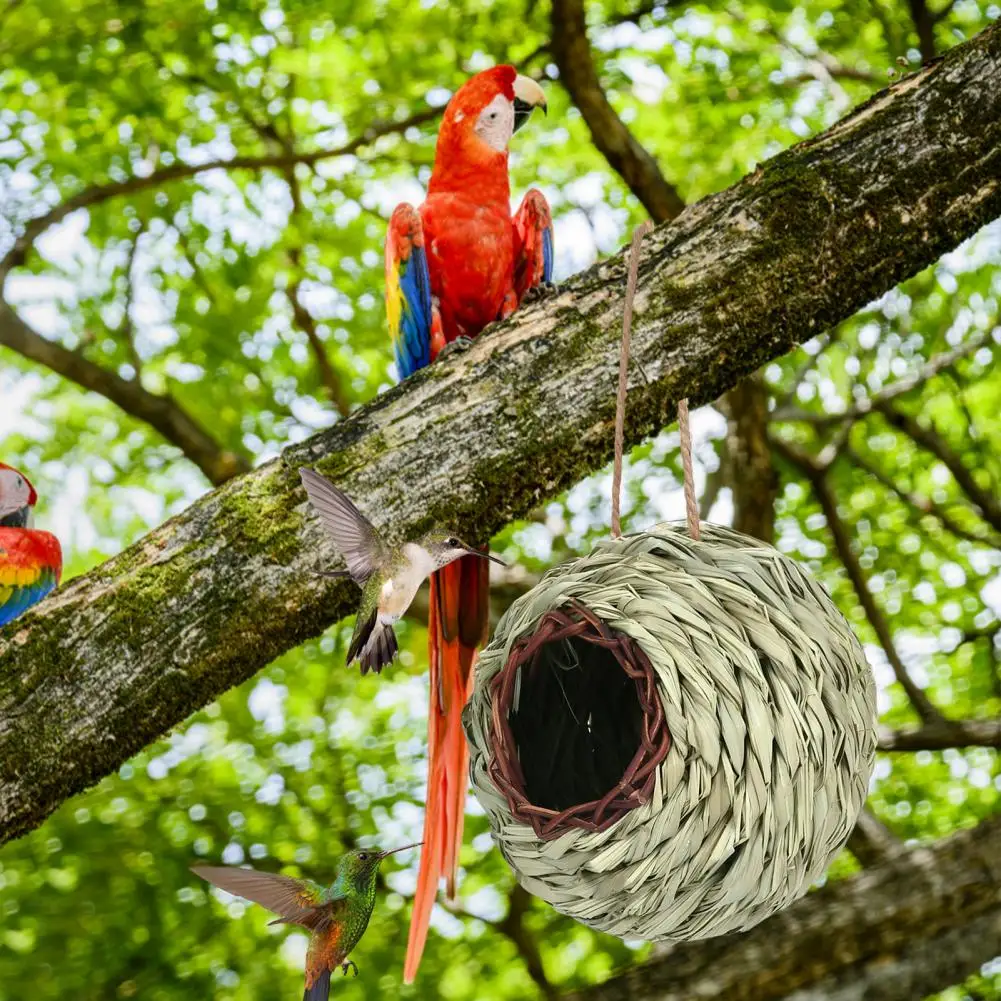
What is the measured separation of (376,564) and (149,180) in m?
2.72

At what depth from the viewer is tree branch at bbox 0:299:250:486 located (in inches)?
138

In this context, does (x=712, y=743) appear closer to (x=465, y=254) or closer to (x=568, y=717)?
(x=568, y=717)

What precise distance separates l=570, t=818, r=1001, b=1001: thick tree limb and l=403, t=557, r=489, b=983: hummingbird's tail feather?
1.05m

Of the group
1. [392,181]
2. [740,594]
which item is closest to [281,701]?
[392,181]

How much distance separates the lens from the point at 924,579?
13.5ft

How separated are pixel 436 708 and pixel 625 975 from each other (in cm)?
126

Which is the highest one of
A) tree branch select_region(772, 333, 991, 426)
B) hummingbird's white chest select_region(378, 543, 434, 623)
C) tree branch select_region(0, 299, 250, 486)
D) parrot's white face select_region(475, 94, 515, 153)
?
tree branch select_region(0, 299, 250, 486)

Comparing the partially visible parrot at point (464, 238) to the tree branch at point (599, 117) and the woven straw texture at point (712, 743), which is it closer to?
the tree branch at point (599, 117)

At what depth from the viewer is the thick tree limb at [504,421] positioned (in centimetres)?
170

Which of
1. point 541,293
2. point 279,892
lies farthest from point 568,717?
point 541,293

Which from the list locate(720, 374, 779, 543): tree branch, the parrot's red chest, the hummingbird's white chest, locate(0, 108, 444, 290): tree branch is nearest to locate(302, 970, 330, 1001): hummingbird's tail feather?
the hummingbird's white chest

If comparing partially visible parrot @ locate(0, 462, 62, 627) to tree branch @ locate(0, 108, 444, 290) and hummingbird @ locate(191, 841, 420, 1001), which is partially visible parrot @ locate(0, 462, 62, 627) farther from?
tree branch @ locate(0, 108, 444, 290)


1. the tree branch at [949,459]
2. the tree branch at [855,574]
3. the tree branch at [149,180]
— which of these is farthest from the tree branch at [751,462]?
the tree branch at [149,180]

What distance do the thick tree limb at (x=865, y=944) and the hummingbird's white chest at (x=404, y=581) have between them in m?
1.71
